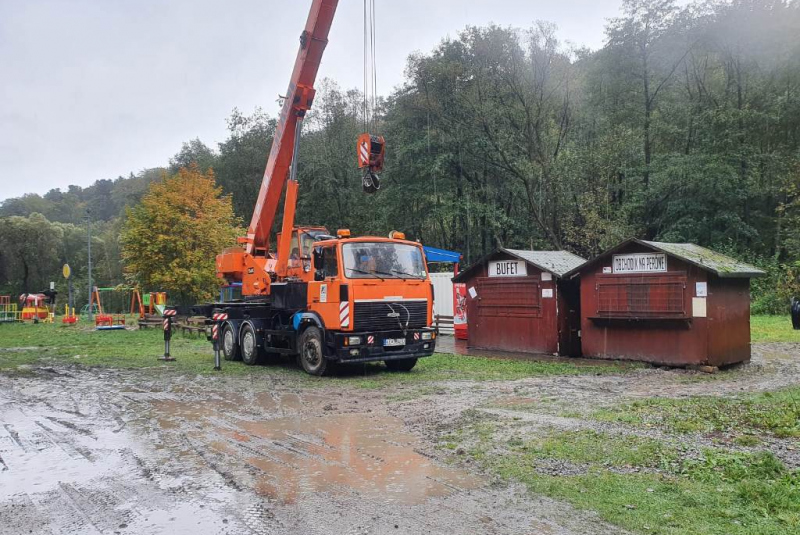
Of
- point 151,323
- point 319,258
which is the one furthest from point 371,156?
point 151,323

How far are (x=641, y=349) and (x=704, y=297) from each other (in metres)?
1.72

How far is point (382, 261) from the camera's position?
12609 mm

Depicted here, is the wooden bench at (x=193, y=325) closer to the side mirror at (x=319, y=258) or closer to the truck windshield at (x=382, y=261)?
the side mirror at (x=319, y=258)

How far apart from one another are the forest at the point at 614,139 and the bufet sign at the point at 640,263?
52.6 ft

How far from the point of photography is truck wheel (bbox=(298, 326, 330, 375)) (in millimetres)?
12500

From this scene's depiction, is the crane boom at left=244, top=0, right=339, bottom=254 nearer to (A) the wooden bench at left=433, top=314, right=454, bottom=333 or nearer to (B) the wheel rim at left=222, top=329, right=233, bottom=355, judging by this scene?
(B) the wheel rim at left=222, top=329, right=233, bottom=355

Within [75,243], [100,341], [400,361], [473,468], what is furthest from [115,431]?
[75,243]

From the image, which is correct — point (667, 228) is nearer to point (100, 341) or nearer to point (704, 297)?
point (704, 297)

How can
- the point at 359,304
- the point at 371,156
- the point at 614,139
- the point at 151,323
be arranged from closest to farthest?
1. the point at 359,304
2. the point at 371,156
3. the point at 151,323
4. the point at 614,139

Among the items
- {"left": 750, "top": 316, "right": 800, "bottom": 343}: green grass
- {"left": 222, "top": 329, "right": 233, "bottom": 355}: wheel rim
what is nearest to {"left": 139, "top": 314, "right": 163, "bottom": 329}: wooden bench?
{"left": 222, "top": 329, "right": 233, "bottom": 355}: wheel rim

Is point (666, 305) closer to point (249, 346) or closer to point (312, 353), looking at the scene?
point (312, 353)

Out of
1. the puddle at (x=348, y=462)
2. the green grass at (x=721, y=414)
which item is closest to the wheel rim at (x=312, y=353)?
the puddle at (x=348, y=462)

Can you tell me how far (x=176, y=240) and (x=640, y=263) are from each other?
2079 cm

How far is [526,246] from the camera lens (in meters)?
35.2
